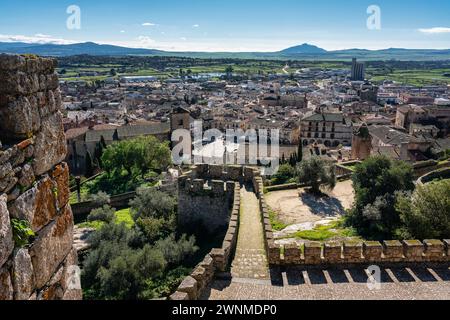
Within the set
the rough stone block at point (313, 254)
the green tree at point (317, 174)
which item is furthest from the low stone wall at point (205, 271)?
the green tree at point (317, 174)

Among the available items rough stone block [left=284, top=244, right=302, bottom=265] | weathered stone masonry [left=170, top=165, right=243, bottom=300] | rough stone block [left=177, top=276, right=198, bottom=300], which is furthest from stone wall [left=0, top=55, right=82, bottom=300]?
rough stone block [left=284, top=244, right=302, bottom=265]

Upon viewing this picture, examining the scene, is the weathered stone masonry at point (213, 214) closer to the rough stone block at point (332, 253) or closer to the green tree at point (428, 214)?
the rough stone block at point (332, 253)

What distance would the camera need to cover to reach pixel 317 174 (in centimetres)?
2359

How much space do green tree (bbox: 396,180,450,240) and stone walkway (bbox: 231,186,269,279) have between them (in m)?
5.43

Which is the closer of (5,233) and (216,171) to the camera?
(5,233)

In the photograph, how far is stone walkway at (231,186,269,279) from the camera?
11078 millimetres

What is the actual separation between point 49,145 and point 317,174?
68.1 feet

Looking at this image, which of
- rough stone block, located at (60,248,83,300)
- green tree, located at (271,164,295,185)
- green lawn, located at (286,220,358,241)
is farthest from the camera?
green tree, located at (271,164,295,185)

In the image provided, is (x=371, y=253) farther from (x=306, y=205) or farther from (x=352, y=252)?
(x=306, y=205)

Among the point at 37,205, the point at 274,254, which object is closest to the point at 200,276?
the point at 274,254

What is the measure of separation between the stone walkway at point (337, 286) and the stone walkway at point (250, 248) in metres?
0.42

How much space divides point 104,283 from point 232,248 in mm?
7867

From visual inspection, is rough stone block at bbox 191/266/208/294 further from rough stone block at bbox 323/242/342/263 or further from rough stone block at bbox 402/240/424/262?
rough stone block at bbox 402/240/424/262

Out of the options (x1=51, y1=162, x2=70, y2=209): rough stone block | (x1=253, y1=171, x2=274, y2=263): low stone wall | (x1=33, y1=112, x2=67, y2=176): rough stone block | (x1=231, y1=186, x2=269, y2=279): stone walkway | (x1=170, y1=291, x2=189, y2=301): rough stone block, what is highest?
(x1=33, y1=112, x2=67, y2=176): rough stone block
